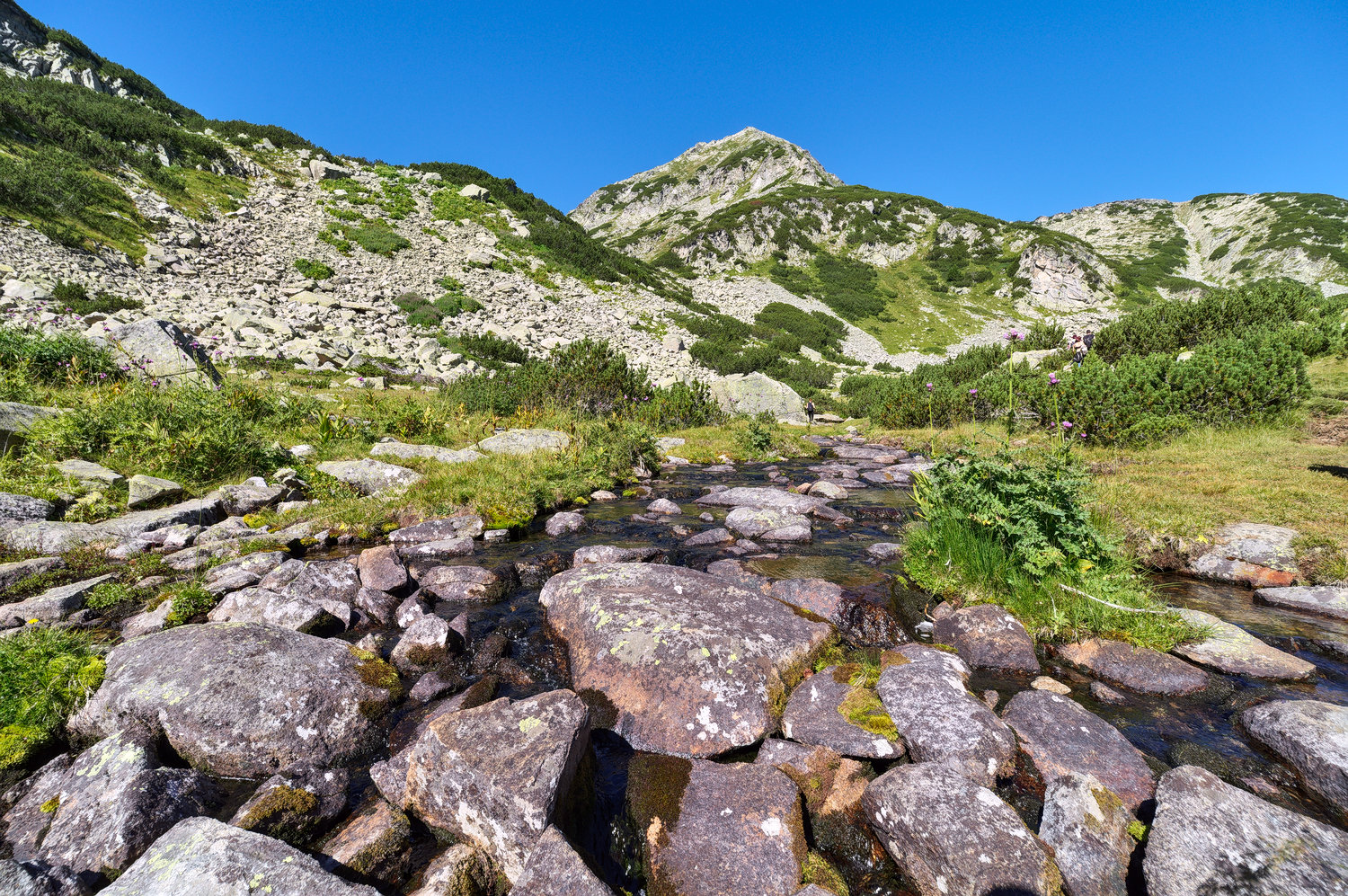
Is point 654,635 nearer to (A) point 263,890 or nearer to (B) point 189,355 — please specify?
(A) point 263,890

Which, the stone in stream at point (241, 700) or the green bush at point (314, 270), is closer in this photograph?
the stone in stream at point (241, 700)

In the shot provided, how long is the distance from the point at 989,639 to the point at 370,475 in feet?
33.9

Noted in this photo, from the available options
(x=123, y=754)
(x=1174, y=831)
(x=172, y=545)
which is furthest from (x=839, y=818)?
(x=172, y=545)

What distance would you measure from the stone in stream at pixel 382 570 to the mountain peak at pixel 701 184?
3421 inches

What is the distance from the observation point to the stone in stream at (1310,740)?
2.94 meters

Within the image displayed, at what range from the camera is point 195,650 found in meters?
3.79

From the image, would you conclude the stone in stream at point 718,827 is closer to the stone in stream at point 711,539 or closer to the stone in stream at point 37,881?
the stone in stream at point 37,881

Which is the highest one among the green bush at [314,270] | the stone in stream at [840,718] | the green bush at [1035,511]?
the green bush at [314,270]

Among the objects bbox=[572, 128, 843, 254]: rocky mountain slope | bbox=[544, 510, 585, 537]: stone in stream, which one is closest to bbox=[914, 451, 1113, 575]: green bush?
bbox=[544, 510, 585, 537]: stone in stream

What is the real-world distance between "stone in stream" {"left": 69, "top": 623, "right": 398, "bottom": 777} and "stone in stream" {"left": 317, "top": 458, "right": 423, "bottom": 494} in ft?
18.8

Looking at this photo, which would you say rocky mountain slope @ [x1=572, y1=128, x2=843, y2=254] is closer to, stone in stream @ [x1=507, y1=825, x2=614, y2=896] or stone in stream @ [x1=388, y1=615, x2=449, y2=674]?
stone in stream @ [x1=388, y1=615, x2=449, y2=674]

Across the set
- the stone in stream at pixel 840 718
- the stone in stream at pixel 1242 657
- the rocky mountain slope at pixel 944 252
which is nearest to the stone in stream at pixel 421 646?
the stone in stream at pixel 840 718

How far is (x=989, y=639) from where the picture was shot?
467 cm

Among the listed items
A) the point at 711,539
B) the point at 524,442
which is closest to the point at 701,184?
the point at 524,442
